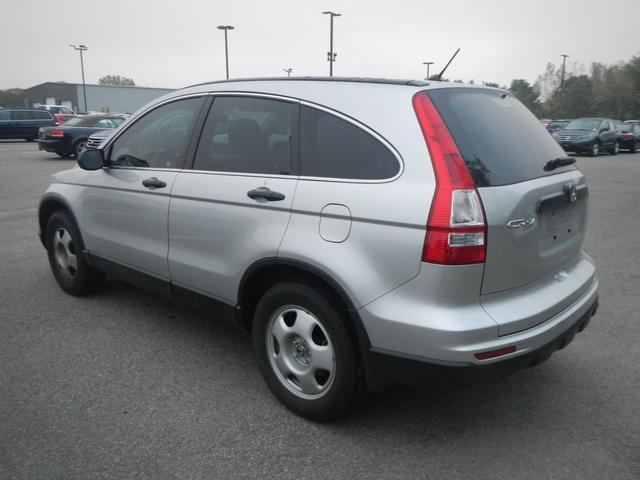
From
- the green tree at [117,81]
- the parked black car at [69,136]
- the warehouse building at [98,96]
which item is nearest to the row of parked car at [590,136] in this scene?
the parked black car at [69,136]

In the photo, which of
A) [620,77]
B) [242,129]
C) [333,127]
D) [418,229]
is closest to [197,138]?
[242,129]

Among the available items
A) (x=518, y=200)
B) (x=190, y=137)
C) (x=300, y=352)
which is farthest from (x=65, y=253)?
(x=518, y=200)

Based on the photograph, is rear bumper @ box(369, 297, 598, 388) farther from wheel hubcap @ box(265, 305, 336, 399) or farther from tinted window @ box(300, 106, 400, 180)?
tinted window @ box(300, 106, 400, 180)

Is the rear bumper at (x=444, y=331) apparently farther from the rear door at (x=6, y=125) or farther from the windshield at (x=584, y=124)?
the rear door at (x=6, y=125)

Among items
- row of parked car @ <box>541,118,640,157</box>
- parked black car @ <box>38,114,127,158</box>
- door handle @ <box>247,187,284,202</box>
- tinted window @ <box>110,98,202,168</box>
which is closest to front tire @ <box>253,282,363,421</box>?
door handle @ <box>247,187,284,202</box>

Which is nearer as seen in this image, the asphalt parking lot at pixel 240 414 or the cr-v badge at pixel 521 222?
the cr-v badge at pixel 521 222

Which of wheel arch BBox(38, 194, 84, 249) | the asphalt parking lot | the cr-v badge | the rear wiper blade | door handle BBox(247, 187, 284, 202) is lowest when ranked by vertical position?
the asphalt parking lot

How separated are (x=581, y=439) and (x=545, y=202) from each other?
1.23 m

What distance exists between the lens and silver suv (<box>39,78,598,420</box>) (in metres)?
2.37

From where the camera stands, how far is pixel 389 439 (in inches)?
110

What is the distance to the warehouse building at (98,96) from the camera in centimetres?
6832

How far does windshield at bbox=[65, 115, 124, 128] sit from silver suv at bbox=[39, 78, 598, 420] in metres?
17.3

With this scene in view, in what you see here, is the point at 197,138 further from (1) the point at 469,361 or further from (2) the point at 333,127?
(1) the point at 469,361

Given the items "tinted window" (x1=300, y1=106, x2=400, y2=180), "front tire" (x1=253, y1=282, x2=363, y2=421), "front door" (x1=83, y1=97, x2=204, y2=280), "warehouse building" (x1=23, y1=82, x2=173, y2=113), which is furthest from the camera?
"warehouse building" (x1=23, y1=82, x2=173, y2=113)
